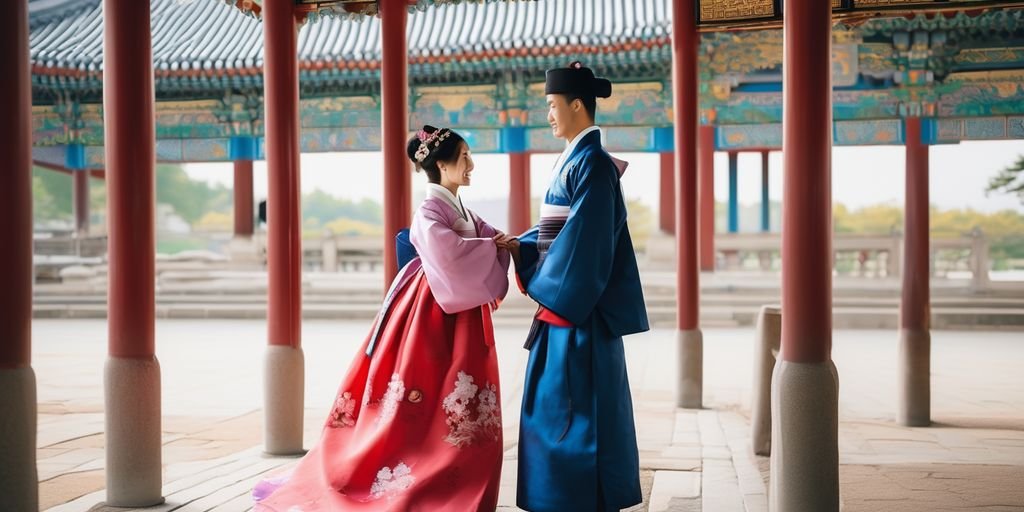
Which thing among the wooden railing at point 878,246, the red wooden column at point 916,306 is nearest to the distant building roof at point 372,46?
the wooden railing at point 878,246

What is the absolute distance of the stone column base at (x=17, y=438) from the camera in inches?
114

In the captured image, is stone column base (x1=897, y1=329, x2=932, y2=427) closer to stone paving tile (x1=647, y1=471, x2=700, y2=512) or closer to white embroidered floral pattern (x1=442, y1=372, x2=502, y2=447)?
stone paving tile (x1=647, y1=471, x2=700, y2=512)

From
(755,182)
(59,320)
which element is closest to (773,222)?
(755,182)

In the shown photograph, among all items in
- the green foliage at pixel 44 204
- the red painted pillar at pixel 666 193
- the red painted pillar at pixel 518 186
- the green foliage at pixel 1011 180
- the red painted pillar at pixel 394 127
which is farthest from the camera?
the green foliage at pixel 44 204

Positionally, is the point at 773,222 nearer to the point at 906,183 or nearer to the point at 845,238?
the point at 845,238

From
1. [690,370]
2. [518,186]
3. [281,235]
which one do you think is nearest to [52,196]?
[518,186]

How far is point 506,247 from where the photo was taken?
330 cm

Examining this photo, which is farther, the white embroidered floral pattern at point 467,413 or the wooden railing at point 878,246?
the wooden railing at point 878,246

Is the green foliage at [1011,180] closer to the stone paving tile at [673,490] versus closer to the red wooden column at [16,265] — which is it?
the stone paving tile at [673,490]

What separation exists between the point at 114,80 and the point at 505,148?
11730mm

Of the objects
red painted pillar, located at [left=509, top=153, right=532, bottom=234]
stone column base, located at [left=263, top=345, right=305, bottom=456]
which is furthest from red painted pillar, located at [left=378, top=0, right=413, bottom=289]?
red painted pillar, located at [left=509, top=153, right=532, bottom=234]

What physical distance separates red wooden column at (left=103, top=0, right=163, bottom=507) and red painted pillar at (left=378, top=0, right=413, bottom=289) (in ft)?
4.54

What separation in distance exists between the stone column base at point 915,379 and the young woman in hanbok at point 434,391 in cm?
385

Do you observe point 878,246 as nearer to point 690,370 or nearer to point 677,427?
point 690,370
